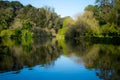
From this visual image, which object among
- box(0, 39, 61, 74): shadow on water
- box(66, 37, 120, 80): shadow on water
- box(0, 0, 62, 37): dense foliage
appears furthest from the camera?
box(0, 0, 62, 37): dense foliage

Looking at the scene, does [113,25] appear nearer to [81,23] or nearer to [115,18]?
[115,18]

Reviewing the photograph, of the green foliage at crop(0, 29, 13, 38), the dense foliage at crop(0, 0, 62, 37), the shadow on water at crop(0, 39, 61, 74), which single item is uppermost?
the dense foliage at crop(0, 0, 62, 37)

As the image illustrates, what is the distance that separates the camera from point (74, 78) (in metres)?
14.2

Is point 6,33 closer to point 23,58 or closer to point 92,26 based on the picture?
point 92,26

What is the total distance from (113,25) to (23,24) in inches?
1829

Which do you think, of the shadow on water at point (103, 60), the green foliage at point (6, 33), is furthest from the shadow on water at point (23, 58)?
the green foliage at point (6, 33)

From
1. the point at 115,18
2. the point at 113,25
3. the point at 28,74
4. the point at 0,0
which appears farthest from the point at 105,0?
the point at 0,0

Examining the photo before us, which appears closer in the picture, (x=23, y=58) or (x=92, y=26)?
(x=23, y=58)

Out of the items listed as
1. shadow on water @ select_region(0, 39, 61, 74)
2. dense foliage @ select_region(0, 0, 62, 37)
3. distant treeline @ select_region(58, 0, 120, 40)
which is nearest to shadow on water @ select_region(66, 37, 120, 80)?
shadow on water @ select_region(0, 39, 61, 74)

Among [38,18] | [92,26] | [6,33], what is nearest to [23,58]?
[92,26]

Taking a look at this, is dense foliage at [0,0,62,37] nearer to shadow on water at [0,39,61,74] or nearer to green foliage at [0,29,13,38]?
green foliage at [0,29,13,38]

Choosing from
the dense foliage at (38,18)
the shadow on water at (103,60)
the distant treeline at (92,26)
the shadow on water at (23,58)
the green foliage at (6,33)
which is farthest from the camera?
the dense foliage at (38,18)

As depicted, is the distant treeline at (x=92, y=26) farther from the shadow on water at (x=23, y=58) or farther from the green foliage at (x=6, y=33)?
the shadow on water at (x=23, y=58)

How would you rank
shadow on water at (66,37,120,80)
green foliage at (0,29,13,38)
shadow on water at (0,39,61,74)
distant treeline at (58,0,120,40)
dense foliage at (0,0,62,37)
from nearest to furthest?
shadow on water at (66,37,120,80)
shadow on water at (0,39,61,74)
distant treeline at (58,0,120,40)
green foliage at (0,29,13,38)
dense foliage at (0,0,62,37)
